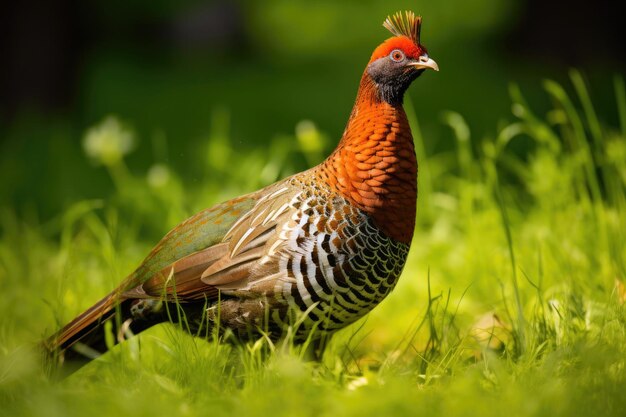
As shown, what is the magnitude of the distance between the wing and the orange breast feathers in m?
0.23

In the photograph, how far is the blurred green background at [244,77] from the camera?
790cm

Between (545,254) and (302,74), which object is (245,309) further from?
(302,74)

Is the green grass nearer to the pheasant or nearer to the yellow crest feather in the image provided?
the pheasant

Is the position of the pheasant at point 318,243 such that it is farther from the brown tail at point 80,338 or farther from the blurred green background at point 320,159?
the blurred green background at point 320,159

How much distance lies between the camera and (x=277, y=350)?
3.03 metres

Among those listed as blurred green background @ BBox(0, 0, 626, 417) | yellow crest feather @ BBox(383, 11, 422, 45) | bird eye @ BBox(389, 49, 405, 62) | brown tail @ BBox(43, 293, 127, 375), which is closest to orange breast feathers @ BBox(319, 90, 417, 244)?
bird eye @ BBox(389, 49, 405, 62)

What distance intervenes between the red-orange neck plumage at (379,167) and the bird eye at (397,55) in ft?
0.39

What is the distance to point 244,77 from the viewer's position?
12.0 metres

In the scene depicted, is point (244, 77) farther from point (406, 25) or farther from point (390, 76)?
point (390, 76)

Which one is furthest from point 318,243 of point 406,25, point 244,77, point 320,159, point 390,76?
point 244,77

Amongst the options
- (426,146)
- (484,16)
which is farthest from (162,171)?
(484,16)

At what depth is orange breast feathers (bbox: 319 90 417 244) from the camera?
2.96 m

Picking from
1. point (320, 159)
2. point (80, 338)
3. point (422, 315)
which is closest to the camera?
point (80, 338)

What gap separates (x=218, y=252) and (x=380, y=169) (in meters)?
0.69
